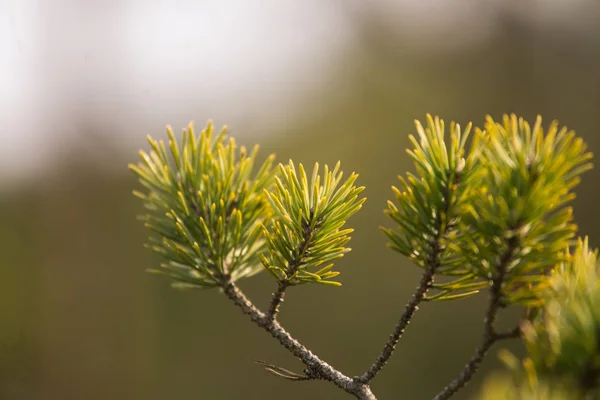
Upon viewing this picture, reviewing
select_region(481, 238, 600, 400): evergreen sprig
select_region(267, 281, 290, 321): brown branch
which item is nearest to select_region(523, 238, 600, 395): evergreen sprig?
select_region(481, 238, 600, 400): evergreen sprig

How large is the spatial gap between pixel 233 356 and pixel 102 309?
0.53 m

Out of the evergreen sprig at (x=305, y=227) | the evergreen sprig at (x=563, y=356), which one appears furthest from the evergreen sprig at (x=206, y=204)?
the evergreen sprig at (x=563, y=356)

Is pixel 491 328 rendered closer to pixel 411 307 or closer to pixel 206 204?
pixel 411 307

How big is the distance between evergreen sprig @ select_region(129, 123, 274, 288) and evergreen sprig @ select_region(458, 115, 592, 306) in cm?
11

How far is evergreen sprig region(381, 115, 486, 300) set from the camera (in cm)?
19

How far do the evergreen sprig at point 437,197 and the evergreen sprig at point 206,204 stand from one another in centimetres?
8

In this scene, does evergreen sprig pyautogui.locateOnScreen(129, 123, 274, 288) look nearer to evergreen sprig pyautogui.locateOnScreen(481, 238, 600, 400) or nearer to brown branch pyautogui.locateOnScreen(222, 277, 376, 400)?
brown branch pyautogui.locateOnScreen(222, 277, 376, 400)

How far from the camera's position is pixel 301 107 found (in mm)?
2213

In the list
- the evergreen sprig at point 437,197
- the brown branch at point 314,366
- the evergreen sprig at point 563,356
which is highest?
the evergreen sprig at point 437,197

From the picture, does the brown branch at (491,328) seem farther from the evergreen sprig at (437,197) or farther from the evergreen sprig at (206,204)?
the evergreen sprig at (206,204)

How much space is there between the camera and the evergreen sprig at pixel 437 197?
0.19 meters

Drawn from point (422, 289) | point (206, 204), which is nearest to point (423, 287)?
point (422, 289)

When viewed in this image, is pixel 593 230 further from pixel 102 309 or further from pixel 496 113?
pixel 102 309

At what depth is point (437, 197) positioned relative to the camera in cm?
19
